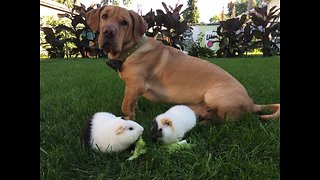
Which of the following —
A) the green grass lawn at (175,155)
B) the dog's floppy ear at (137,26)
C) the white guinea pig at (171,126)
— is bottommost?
the green grass lawn at (175,155)

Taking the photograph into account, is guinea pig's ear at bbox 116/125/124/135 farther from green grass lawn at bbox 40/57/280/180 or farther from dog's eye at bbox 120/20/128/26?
dog's eye at bbox 120/20/128/26

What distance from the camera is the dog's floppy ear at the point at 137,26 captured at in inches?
138

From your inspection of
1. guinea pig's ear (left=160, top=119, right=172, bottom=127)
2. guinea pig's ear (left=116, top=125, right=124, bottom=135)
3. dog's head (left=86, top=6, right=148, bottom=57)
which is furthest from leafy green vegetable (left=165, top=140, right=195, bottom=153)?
dog's head (left=86, top=6, right=148, bottom=57)

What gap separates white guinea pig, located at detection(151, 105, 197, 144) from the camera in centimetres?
245

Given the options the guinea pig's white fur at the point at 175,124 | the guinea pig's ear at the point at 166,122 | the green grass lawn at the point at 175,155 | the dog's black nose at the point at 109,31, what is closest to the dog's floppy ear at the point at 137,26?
the dog's black nose at the point at 109,31

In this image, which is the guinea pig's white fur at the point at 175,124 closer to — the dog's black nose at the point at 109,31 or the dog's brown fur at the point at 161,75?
the dog's brown fur at the point at 161,75

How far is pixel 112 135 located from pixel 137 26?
165 cm

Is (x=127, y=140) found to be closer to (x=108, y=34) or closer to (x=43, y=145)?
(x=43, y=145)

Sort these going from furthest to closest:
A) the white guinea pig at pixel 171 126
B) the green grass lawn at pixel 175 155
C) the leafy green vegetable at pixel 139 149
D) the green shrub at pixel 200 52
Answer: the green shrub at pixel 200 52, the white guinea pig at pixel 171 126, the leafy green vegetable at pixel 139 149, the green grass lawn at pixel 175 155

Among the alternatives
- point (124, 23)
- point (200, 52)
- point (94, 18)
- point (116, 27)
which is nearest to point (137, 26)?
point (124, 23)

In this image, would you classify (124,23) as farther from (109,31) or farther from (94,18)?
(94,18)

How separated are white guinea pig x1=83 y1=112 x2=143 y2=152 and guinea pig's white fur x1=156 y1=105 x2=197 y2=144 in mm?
245

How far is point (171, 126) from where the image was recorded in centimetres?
250
